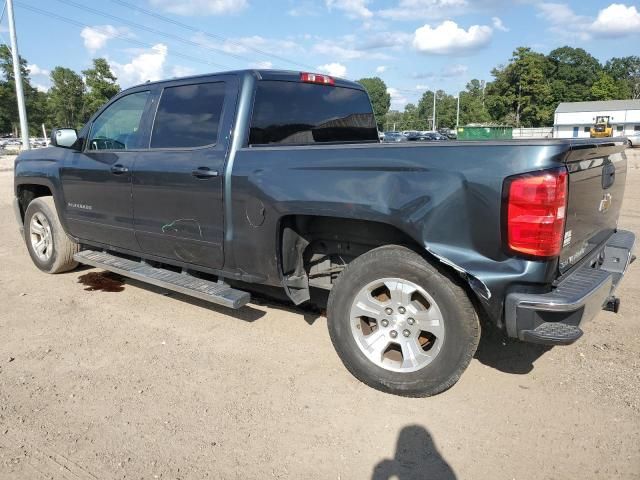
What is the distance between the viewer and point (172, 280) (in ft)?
13.9

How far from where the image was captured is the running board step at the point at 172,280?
12.5ft

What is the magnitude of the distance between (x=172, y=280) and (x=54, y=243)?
7.16 feet

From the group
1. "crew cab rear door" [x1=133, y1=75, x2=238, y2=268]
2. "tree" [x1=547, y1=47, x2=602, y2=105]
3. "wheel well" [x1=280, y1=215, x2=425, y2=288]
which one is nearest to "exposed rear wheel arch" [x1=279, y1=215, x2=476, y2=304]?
"wheel well" [x1=280, y1=215, x2=425, y2=288]

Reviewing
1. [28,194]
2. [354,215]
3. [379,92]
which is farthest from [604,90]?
[354,215]

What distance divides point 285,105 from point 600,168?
89.4 inches

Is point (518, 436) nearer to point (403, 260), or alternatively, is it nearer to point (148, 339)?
point (403, 260)

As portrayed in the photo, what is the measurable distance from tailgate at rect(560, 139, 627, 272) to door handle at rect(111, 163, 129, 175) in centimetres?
344

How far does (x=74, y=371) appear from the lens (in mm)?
3545

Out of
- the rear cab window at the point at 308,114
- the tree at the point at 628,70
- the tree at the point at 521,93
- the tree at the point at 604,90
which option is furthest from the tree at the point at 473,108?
the rear cab window at the point at 308,114

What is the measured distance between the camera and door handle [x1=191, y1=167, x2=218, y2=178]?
146 inches

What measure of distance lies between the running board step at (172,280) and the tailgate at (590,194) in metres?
2.23

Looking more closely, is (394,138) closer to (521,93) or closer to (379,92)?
(521,93)

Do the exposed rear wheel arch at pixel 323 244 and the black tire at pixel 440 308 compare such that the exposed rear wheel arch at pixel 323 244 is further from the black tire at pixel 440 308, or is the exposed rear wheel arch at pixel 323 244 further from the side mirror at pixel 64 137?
the side mirror at pixel 64 137

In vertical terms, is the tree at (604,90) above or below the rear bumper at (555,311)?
above
